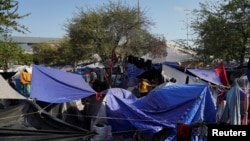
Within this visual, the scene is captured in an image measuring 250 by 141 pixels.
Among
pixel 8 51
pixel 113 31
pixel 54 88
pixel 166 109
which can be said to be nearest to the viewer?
pixel 54 88

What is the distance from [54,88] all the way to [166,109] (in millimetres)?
3010

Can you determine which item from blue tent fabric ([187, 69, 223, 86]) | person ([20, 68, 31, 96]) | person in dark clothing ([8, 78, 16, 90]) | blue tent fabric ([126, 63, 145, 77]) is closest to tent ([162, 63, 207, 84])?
blue tent fabric ([187, 69, 223, 86])

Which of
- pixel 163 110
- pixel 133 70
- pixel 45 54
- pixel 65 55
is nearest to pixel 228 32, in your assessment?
pixel 133 70

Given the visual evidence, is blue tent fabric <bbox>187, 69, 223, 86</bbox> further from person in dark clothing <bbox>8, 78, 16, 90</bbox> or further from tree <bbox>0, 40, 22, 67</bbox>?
tree <bbox>0, 40, 22, 67</bbox>

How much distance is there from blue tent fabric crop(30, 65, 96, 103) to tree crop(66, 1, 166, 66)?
2291cm

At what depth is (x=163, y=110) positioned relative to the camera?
10.6 m

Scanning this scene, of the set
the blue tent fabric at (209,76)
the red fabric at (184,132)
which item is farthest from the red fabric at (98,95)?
the red fabric at (184,132)

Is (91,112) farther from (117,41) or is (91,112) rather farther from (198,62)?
(117,41)

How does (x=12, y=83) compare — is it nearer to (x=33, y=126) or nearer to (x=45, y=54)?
(x=33, y=126)

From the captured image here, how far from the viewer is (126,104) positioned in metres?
10.9

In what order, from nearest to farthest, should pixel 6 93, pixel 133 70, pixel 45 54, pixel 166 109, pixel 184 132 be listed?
pixel 184 132
pixel 6 93
pixel 166 109
pixel 133 70
pixel 45 54

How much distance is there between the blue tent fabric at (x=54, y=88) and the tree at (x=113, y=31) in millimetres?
22911

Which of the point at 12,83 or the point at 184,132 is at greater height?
the point at 12,83

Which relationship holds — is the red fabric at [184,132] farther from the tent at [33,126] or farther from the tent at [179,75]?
the tent at [179,75]
